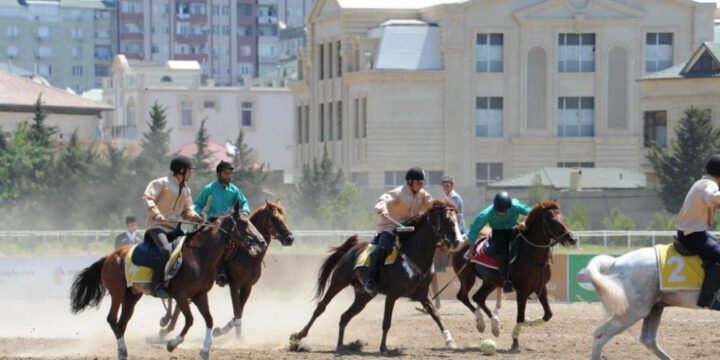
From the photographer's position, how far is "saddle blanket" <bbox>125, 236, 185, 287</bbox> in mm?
20562

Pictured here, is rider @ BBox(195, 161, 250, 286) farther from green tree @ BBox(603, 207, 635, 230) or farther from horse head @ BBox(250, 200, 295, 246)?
green tree @ BBox(603, 207, 635, 230)

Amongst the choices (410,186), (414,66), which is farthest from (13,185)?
(410,186)

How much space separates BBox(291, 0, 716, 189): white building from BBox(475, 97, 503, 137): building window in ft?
0.15

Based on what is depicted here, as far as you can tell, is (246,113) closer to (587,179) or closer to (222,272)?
(587,179)

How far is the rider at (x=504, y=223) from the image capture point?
74.3ft

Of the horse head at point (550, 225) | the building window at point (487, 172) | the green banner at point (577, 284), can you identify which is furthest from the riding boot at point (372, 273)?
the building window at point (487, 172)

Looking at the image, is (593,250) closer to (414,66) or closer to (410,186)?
(410,186)

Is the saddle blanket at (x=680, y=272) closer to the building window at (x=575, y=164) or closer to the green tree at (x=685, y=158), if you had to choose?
the green tree at (x=685, y=158)

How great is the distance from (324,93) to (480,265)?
2229 inches

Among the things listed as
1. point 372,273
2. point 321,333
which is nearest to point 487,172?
point 321,333

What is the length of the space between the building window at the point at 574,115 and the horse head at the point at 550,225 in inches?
2152

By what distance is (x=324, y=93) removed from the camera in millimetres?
79750

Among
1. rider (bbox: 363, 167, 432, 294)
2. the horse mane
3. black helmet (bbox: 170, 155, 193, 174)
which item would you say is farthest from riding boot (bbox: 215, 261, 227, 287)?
the horse mane

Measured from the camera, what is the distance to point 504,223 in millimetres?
22906
